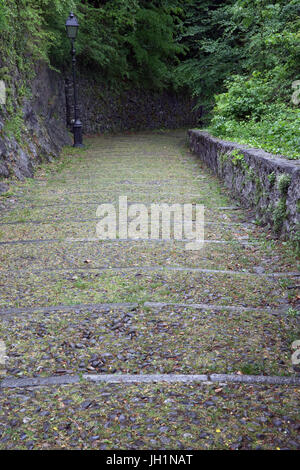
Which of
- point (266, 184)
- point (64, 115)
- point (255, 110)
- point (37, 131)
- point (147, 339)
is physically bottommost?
point (147, 339)

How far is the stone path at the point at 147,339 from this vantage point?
2.01m

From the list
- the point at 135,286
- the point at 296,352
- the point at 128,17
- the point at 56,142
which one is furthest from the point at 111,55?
the point at 296,352

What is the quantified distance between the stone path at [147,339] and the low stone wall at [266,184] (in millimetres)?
223

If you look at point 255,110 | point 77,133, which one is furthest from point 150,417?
point 77,133

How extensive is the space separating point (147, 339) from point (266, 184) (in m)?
2.89

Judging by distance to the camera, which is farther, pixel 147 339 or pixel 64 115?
pixel 64 115

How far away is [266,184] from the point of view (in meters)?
5.04

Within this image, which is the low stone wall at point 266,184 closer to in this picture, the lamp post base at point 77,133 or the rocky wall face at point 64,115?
the rocky wall face at point 64,115

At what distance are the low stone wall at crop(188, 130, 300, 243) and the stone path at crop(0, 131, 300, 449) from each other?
0.22 metres

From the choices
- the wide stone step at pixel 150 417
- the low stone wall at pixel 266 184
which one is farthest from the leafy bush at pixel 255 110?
the wide stone step at pixel 150 417

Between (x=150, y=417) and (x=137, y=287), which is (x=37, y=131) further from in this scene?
(x=150, y=417)

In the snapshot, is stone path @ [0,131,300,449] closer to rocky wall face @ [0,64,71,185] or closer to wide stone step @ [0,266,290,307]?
wide stone step @ [0,266,290,307]
